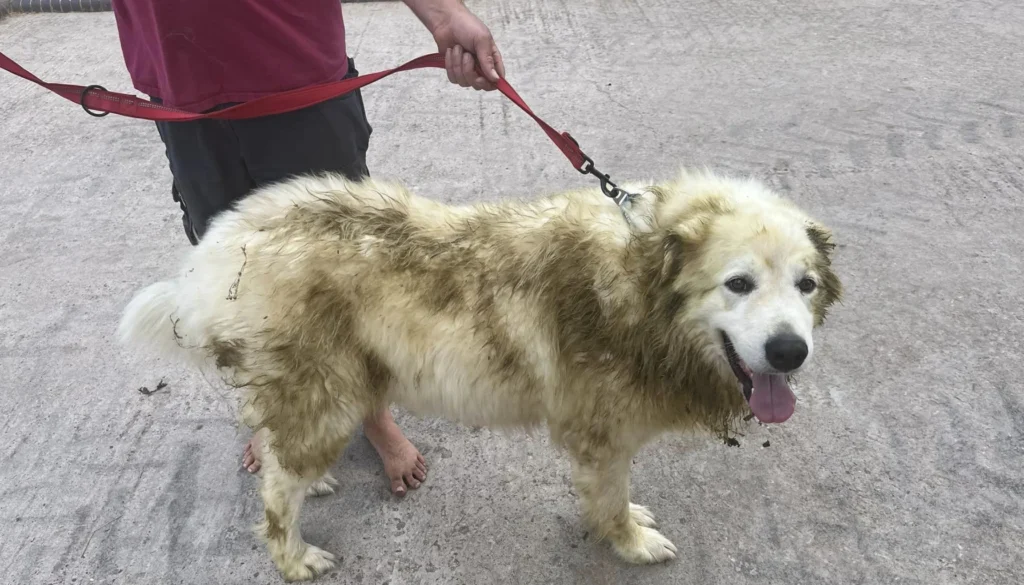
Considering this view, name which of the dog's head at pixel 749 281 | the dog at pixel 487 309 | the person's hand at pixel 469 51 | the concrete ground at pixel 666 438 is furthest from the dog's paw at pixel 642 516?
the person's hand at pixel 469 51

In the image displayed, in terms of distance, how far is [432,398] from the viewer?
231 cm

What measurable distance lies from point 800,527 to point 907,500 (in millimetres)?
458

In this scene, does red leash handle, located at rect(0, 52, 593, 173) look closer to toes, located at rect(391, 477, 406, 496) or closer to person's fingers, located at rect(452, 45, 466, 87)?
person's fingers, located at rect(452, 45, 466, 87)

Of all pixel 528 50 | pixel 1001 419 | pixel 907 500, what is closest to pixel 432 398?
pixel 907 500

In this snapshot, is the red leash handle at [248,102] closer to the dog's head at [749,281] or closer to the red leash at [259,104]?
the red leash at [259,104]

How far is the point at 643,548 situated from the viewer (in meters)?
2.54

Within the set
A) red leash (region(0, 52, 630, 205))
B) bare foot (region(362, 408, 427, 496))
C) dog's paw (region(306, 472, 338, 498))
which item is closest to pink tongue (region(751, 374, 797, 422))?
red leash (region(0, 52, 630, 205))

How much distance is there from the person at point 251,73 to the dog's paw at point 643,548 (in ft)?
3.48

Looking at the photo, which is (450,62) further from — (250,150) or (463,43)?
(250,150)

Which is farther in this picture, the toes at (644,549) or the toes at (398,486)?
the toes at (398,486)

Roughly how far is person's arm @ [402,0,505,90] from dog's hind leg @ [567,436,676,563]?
1246mm

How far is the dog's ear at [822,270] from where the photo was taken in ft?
6.49

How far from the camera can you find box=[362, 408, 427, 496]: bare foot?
2.84 meters

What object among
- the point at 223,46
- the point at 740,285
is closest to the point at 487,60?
the point at 223,46
